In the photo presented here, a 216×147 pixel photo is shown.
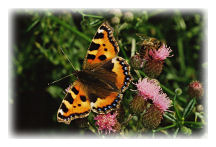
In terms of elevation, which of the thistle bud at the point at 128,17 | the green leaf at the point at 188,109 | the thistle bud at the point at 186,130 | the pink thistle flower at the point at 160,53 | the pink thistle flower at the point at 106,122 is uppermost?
the thistle bud at the point at 128,17

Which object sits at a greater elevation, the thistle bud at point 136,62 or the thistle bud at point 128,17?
the thistle bud at point 128,17

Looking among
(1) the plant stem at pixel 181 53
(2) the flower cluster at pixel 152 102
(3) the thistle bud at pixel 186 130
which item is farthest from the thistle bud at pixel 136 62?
(1) the plant stem at pixel 181 53

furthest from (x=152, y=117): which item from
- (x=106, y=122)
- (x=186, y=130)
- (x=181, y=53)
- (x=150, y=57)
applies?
(x=181, y=53)

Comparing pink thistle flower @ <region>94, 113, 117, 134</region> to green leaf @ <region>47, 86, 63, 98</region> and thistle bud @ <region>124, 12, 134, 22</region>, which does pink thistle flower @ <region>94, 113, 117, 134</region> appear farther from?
thistle bud @ <region>124, 12, 134, 22</region>

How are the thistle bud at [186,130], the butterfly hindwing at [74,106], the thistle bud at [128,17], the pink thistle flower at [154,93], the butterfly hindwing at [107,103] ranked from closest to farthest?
the butterfly hindwing at [74,106]
the butterfly hindwing at [107,103]
the thistle bud at [186,130]
the pink thistle flower at [154,93]
the thistle bud at [128,17]

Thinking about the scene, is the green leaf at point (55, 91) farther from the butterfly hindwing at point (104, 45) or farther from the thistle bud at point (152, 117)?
the thistle bud at point (152, 117)

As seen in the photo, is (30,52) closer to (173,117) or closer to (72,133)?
(72,133)

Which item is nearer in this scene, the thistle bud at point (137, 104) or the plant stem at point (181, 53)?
the thistle bud at point (137, 104)

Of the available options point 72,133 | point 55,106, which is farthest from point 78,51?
point 72,133
